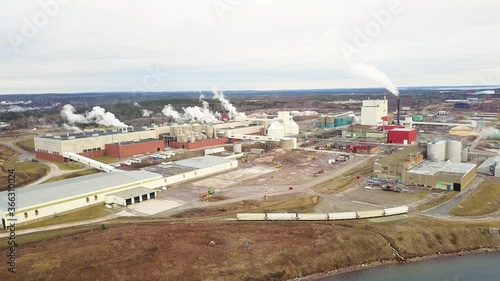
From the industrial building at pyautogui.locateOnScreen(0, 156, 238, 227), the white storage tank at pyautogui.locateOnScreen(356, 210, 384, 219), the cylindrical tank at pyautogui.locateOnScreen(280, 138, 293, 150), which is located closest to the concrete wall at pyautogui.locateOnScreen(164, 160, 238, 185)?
the industrial building at pyautogui.locateOnScreen(0, 156, 238, 227)

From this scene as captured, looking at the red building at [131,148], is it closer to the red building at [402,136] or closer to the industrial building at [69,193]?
the industrial building at [69,193]

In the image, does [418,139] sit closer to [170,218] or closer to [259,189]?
[259,189]

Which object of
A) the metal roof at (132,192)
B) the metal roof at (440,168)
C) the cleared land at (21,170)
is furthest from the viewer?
the cleared land at (21,170)

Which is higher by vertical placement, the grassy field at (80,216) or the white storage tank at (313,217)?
the grassy field at (80,216)

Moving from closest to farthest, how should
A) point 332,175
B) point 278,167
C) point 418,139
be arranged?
point 332,175, point 278,167, point 418,139

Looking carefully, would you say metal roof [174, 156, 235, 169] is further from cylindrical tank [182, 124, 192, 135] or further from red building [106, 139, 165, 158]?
cylindrical tank [182, 124, 192, 135]


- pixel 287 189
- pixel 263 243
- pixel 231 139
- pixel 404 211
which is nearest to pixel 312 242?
pixel 263 243

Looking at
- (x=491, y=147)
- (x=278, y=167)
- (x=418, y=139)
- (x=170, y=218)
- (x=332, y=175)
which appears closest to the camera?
(x=170, y=218)

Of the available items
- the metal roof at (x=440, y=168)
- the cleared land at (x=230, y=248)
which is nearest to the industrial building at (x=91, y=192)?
the cleared land at (x=230, y=248)
